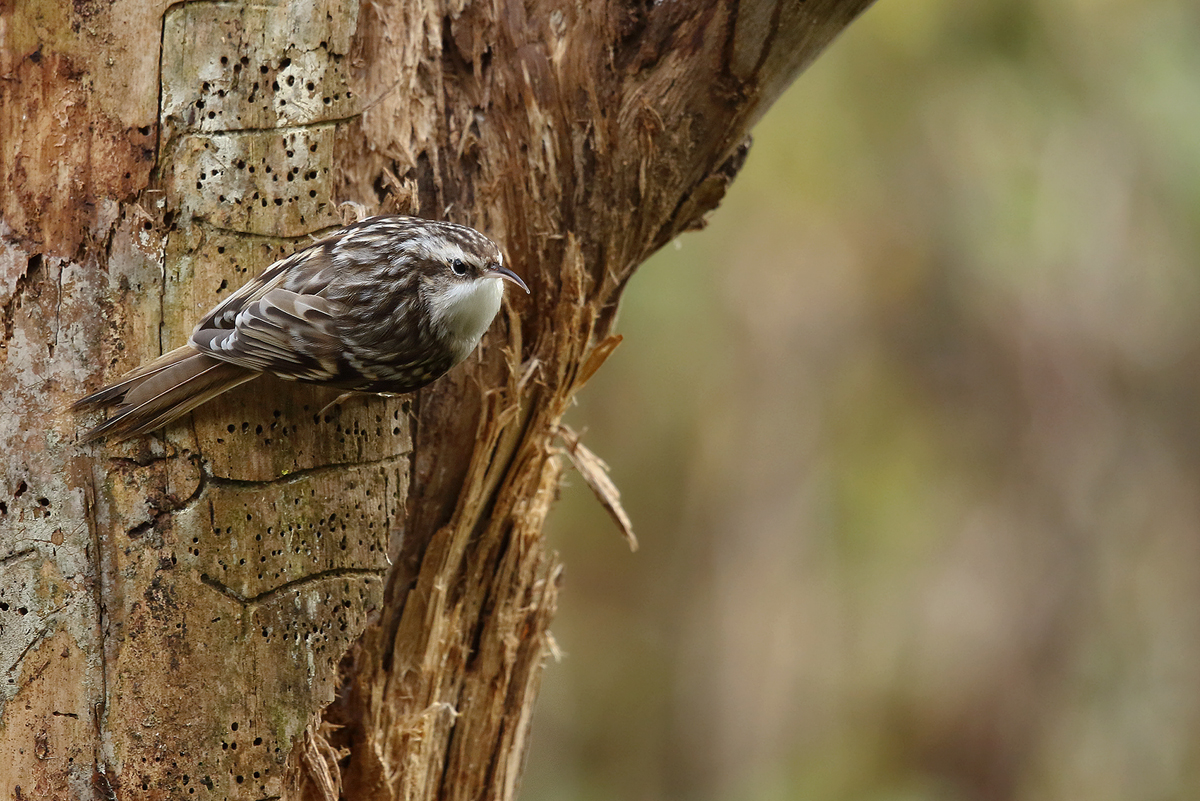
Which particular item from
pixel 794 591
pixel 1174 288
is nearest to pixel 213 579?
pixel 794 591

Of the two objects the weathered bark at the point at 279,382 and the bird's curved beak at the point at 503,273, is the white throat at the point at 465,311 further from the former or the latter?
the weathered bark at the point at 279,382

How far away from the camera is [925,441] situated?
7.66 metres

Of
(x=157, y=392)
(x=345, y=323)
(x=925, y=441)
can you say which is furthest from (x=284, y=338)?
(x=925, y=441)

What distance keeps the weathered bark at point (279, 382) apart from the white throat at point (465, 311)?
0.25 meters

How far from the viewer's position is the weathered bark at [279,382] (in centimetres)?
221

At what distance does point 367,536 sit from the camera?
2.49 metres

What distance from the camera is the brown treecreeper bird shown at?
2.18 m

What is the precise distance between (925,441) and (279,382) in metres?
6.08

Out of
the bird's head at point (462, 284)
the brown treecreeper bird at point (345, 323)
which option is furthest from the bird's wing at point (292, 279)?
the bird's head at point (462, 284)

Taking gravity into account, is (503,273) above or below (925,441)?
below

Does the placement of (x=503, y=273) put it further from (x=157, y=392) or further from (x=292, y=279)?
(x=157, y=392)

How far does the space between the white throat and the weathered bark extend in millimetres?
249

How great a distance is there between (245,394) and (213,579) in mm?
391

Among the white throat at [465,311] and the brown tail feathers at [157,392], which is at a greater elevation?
the white throat at [465,311]
